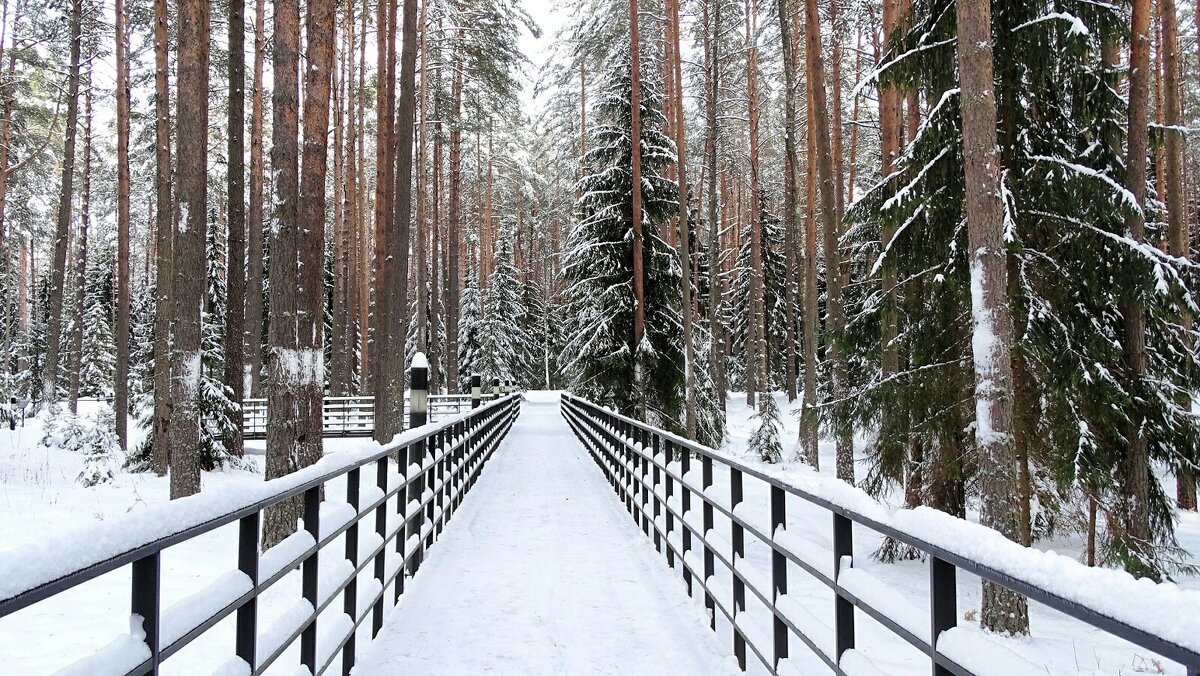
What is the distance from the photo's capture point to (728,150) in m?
29.6

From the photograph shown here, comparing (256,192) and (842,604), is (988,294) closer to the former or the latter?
(842,604)

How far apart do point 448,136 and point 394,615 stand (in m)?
23.9

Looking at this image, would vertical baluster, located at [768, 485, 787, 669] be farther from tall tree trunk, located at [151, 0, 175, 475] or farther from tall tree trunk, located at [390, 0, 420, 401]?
tall tree trunk, located at [390, 0, 420, 401]

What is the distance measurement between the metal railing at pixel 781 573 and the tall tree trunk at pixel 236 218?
28.6ft

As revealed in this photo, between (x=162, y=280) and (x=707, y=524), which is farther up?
(x=162, y=280)

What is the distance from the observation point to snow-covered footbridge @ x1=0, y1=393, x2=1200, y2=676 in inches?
62.8

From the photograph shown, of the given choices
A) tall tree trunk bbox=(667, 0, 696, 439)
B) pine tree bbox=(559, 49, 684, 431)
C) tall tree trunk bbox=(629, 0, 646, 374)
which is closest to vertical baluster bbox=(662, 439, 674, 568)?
tall tree trunk bbox=(667, 0, 696, 439)

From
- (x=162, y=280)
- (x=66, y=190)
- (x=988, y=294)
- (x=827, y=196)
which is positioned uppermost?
(x=66, y=190)

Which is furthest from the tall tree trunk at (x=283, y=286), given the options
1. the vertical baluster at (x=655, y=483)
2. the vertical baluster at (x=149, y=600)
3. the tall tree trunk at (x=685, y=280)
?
the tall tree trunk at (x=685, y=280)

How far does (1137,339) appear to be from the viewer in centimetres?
867

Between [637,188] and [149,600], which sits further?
[637,188]

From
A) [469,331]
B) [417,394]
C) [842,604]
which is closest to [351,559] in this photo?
[842,604]

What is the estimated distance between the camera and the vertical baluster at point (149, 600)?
1.70m

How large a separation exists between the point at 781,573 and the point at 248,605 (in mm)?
2200
